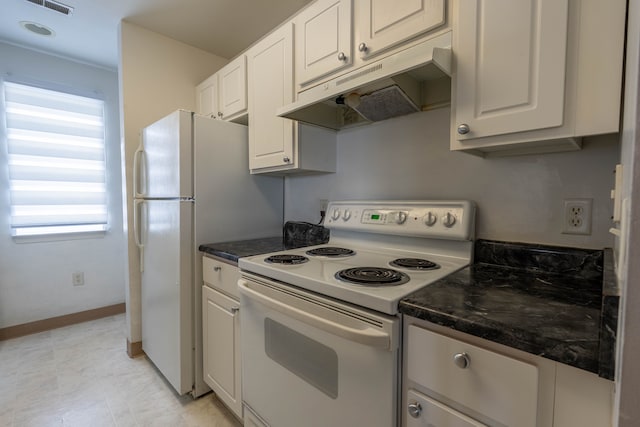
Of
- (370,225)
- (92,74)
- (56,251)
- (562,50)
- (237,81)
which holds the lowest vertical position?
(56,251)

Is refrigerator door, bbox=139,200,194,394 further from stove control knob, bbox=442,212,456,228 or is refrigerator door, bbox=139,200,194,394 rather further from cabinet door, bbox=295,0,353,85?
stove control knob, bbox=442,212,456,228

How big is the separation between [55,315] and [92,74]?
238 centimetres

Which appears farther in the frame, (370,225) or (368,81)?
(370,225)

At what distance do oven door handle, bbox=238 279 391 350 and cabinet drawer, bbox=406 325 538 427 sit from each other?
0.08m

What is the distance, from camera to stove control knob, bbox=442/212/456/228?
124cm

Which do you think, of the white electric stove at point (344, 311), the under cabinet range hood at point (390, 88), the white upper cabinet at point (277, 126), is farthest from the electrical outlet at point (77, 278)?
the under cabinet range hood at point (390, 88)

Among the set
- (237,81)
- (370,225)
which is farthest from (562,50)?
(237,81)

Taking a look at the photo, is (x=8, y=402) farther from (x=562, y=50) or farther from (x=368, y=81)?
(x=562, y=50)

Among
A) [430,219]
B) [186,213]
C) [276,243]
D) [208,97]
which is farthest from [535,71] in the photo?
[208,97]

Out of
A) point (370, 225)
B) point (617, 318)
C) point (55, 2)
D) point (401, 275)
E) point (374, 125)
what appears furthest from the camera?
point (55, 2)

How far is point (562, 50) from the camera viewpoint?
808 millimetres

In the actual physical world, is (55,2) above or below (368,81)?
Result: above

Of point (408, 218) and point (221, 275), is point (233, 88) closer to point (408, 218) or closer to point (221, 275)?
point (221, 275)

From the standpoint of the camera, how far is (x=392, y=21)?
1.17 meters
